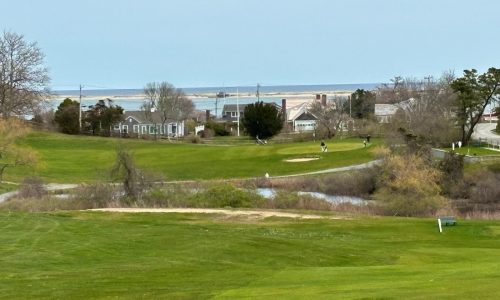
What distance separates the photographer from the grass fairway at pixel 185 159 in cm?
6669

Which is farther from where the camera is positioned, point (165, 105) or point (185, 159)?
point (165, 105)

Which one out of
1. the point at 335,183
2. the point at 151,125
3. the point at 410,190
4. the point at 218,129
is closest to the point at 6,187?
the point at 335,183

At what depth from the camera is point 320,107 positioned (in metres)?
131

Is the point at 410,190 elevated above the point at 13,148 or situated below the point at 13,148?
below

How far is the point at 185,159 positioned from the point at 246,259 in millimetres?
56422

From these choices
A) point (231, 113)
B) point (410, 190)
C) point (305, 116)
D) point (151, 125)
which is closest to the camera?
point (410, 190)

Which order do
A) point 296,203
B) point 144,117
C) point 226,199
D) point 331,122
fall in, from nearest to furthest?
point 226,199, point 296,203, point 331,122, point 144,117

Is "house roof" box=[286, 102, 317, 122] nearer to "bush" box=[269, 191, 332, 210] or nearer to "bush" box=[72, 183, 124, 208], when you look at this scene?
"bush" box=[269, 191, 332, 210]

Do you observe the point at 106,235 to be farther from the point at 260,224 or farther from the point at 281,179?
the point at 281,179

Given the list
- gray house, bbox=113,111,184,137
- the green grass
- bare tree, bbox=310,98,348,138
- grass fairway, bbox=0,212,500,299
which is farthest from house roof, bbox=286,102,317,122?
grass fairway, bbox=0,212,500,299

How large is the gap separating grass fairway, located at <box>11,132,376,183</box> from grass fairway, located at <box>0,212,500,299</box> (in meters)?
31.6

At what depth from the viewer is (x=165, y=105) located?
12600 centimetres

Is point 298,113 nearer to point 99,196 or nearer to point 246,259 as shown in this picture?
point 99,196

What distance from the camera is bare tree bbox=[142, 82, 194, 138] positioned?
414ft
